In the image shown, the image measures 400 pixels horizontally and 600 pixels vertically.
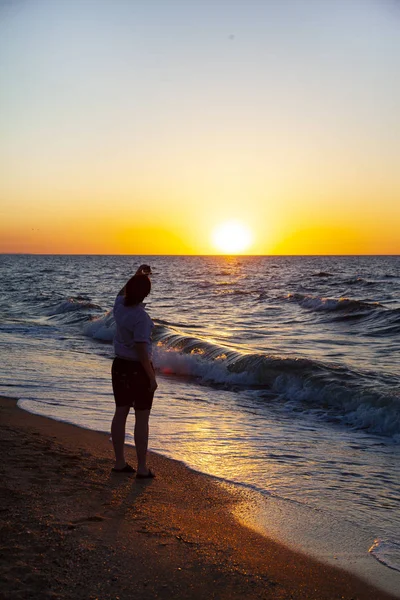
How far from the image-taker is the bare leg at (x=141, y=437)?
5074 mm

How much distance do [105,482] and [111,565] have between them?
4.97 ft

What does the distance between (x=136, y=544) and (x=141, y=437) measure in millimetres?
1467

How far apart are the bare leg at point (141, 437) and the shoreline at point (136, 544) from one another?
0.15 metres

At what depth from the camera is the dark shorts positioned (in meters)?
4.96

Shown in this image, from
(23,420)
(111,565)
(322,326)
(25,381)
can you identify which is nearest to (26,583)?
(111,565)

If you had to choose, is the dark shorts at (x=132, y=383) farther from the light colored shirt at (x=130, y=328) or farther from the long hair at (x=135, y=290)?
the long hair at (x=135, y=290)

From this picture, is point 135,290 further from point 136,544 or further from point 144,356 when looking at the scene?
point 136,544

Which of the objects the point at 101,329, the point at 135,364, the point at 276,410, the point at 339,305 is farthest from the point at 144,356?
the point at 339,305

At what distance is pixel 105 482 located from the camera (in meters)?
4.85

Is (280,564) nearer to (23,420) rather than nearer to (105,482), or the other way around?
(105,482)

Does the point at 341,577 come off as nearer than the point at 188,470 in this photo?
Yes

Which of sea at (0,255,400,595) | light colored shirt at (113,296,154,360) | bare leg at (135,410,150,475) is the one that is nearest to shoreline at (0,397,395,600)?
bare leg at (135,410,150,475)

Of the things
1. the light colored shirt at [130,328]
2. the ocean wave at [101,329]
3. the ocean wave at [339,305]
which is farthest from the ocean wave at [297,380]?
the ocean wave at [339,305]

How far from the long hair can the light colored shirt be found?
0.16ft
